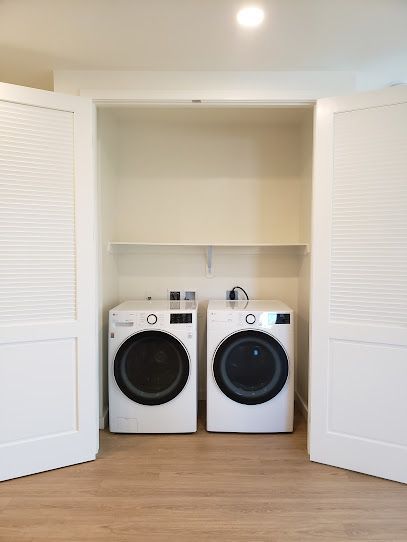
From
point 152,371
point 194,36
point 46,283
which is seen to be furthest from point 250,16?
point 152,371

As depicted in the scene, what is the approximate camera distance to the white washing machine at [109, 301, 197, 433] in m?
2.30

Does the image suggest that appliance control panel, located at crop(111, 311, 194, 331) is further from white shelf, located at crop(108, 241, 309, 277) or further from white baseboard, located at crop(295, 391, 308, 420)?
white baseboard, located at crop(295, 391, 308, 420)

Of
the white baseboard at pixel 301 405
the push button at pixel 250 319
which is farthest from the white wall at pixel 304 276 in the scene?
the push button at pixel 250 319

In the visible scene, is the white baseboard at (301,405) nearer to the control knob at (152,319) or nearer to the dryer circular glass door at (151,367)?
the dryer circular glass door at (151,367)

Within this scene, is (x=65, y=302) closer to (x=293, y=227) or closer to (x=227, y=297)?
(x=227, y=297)

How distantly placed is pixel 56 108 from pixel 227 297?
6.07 feet

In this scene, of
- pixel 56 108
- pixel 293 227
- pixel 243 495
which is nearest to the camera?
pixel 243 495

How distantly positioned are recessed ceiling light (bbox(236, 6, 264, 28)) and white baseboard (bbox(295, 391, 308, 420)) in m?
2.50

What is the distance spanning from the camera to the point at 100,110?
8.07ft

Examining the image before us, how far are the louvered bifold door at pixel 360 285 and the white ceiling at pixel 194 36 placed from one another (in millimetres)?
276

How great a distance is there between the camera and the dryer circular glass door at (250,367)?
7.54ft

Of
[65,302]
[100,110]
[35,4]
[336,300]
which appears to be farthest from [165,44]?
[336,300]

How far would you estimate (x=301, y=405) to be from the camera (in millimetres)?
2686

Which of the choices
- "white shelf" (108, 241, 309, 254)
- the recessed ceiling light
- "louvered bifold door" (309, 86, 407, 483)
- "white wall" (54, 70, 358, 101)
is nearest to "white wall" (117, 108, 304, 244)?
"white shelf" (108, 241, 309, 254)
